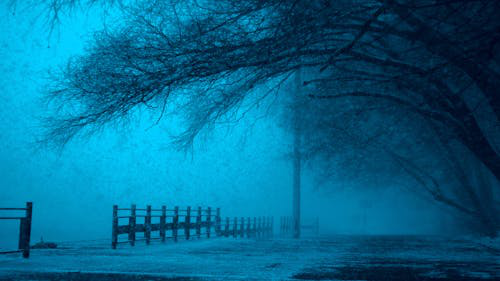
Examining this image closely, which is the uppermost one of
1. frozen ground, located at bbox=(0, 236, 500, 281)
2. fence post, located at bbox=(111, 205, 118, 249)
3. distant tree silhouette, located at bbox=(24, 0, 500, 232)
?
distant tree silhouette, located at bbox=(24, 0, 500, 232)

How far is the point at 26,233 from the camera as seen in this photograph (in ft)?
31.3

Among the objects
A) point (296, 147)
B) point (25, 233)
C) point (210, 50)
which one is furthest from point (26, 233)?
point (296, 147)

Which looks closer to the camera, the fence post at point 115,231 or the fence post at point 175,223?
the fence post at point 115,231

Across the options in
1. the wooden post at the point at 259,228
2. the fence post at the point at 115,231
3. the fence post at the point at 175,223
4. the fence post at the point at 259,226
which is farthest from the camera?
the fence post at the point at 259,226

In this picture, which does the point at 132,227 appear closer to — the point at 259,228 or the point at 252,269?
the point at 252,269

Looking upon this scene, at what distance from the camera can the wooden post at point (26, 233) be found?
9.48 m

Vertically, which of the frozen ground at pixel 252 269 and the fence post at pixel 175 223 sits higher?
the fence post at pixel 175 223

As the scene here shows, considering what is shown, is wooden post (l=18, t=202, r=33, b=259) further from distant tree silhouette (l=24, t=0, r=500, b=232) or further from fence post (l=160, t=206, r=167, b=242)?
fence post (l=160, t=206, r=167, b=242)

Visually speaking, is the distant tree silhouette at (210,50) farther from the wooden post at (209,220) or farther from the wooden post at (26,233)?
the wooden post at (209,220)

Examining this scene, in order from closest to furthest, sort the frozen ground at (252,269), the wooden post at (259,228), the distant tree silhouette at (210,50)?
the distant tree silhouette at (210,50) → the frozen ground at (252,269) → the wooden post at (259,228)

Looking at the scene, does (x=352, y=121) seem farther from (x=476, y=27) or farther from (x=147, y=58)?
(x=147, y=58)

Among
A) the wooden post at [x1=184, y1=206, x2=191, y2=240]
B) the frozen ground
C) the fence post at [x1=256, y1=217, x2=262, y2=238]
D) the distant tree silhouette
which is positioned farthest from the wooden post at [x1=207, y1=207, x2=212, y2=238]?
the distant tree silhouette

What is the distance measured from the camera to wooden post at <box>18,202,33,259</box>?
31.1 feet

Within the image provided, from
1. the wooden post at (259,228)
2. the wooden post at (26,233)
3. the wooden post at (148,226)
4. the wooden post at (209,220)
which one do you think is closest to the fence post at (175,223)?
the wooden post at (148,226)
